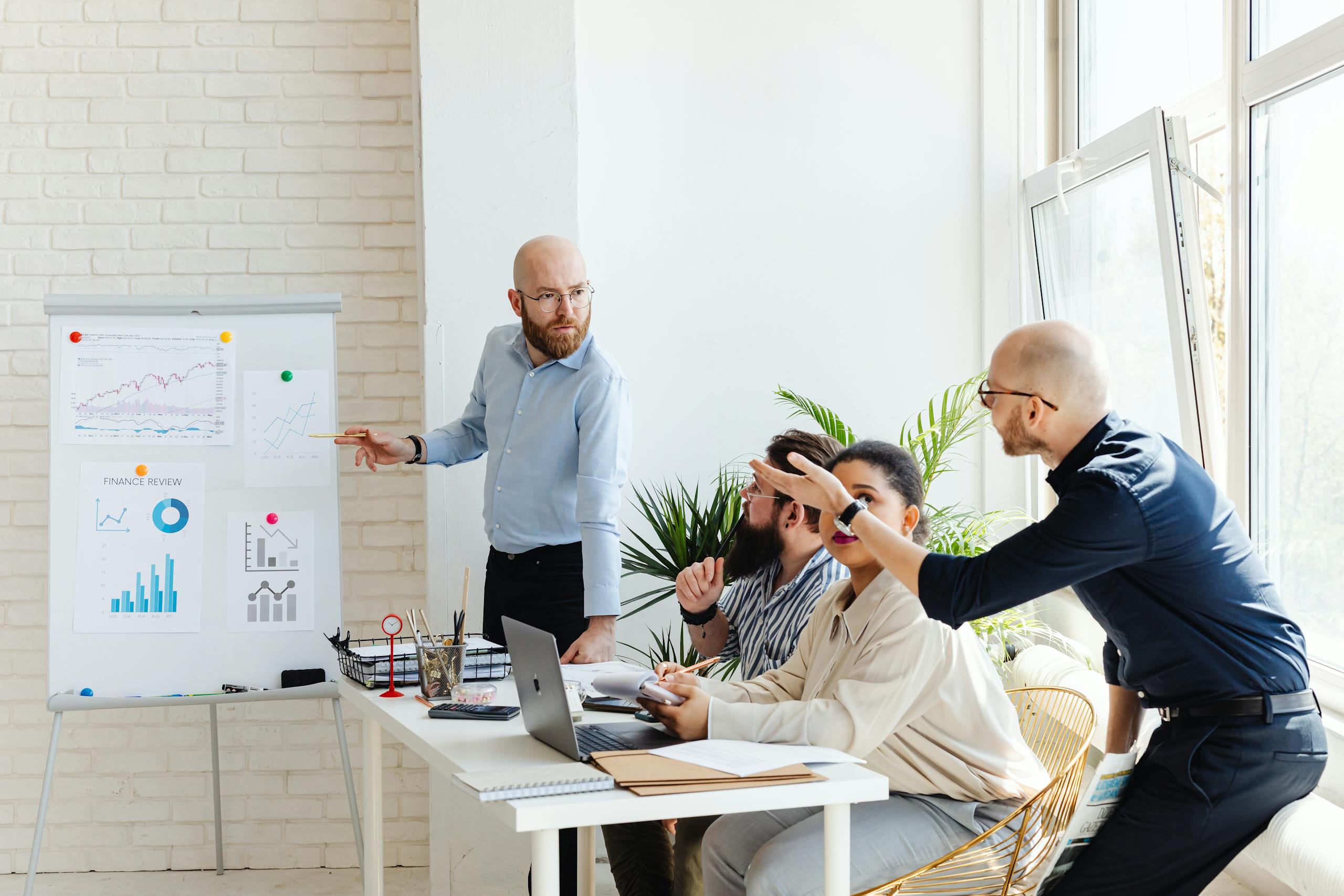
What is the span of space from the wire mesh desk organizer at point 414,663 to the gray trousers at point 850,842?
58 centimetres

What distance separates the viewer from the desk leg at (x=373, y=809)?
8.34ft

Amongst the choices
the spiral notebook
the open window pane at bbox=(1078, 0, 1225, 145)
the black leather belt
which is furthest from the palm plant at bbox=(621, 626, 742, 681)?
the open window pane at bbox=(1078, 0, 1225, 145)

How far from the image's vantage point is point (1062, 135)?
4035mm

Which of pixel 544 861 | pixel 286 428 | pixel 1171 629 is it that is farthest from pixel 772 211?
pixel 544 861

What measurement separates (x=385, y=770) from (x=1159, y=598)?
9.32 ft

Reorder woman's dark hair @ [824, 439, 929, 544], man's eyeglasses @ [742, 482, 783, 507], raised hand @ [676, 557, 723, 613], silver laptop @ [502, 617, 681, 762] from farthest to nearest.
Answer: raised hand @ [676, 557, 723, 613] < man's eyeglasses @ [742, 482, 783, 507] < woman's dark hair @ [824, 439, 929, 544] < silver laptop @ [502, 617, 681, 762]

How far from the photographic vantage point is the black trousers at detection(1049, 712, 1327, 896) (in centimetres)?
193

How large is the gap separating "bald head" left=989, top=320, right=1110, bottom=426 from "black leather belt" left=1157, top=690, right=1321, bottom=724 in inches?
20.6

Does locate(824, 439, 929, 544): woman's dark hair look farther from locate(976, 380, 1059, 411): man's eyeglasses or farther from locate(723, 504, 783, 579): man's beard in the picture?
locate(723, 504, 783, 579): man's beard

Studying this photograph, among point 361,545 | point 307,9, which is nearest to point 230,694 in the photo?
point 361,545

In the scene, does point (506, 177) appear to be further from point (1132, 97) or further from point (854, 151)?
point (1132, 97)

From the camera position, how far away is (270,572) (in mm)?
3369

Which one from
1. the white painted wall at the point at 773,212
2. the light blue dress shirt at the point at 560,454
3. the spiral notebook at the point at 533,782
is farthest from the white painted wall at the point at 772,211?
the spiral notebook at the point at 533,782

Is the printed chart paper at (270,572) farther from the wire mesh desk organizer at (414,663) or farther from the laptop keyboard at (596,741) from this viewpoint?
the laptop keyboard at (596,741)
